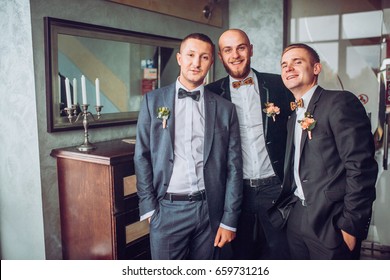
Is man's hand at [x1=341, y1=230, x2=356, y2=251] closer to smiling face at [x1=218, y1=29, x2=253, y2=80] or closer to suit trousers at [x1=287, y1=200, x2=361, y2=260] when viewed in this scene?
suit trousers at [x1=287, y1=200, x2=361, y2=260]

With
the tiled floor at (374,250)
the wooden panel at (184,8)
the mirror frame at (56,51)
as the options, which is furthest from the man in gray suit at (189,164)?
the tiled floor at (374,250)

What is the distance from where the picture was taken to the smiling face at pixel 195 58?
1.69 metres

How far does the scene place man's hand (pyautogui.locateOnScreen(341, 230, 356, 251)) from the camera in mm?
1502

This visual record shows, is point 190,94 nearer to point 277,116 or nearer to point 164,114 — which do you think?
point 164,114

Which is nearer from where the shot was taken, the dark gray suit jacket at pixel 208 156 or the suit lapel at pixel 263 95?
the dark gray suit jacket at pixel 208 156

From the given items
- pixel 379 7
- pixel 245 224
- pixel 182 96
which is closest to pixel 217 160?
pixel 182 96

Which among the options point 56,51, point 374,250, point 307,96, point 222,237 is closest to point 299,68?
point 307,96

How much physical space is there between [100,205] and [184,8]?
1814mm

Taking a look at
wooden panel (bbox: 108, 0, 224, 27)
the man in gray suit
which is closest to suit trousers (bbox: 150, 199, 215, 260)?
the man in gray suit

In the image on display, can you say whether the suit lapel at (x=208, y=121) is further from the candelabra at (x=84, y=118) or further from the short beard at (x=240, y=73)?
the candelabra at (x=84, y=118)

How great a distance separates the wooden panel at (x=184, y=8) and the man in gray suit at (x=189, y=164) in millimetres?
1090

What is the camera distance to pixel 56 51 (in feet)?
7.07

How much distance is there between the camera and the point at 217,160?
1731mm
